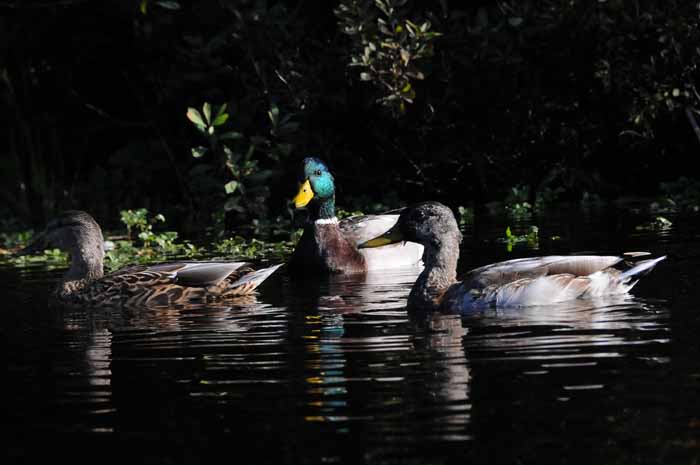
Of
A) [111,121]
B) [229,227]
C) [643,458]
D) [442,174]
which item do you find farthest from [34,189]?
[643,458]

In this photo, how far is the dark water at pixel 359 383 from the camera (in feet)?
15.8

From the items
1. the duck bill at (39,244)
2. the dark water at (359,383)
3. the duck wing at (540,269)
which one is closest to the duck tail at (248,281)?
the dark water at (359,383)

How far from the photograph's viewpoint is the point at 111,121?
66.6 feet

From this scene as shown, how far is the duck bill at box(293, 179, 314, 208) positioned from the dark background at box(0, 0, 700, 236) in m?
3.07

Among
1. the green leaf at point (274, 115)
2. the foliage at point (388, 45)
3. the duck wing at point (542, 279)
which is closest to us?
the duck wing at point (542, 279)

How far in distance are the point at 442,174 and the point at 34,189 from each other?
6.29m

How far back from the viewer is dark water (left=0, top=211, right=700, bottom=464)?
190 inches

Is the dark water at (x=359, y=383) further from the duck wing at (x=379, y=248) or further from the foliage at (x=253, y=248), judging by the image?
the foliage at (x=253, y=248)

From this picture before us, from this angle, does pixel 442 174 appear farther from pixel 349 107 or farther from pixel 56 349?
pixel 56 349

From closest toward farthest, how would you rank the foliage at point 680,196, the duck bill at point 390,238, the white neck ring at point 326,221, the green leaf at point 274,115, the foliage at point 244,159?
the duck bill at point 390,238, the white neck ring at point 326,221, the foliage at point 680,196, the foliage at point 244,159, the green leaf at point 274,115

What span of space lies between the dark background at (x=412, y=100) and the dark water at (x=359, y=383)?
730 centimetres

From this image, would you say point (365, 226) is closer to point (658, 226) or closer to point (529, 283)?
point (658, 226)

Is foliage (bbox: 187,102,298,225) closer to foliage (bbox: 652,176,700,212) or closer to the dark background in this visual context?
the dark background

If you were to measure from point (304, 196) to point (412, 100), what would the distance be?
14.8 ft
